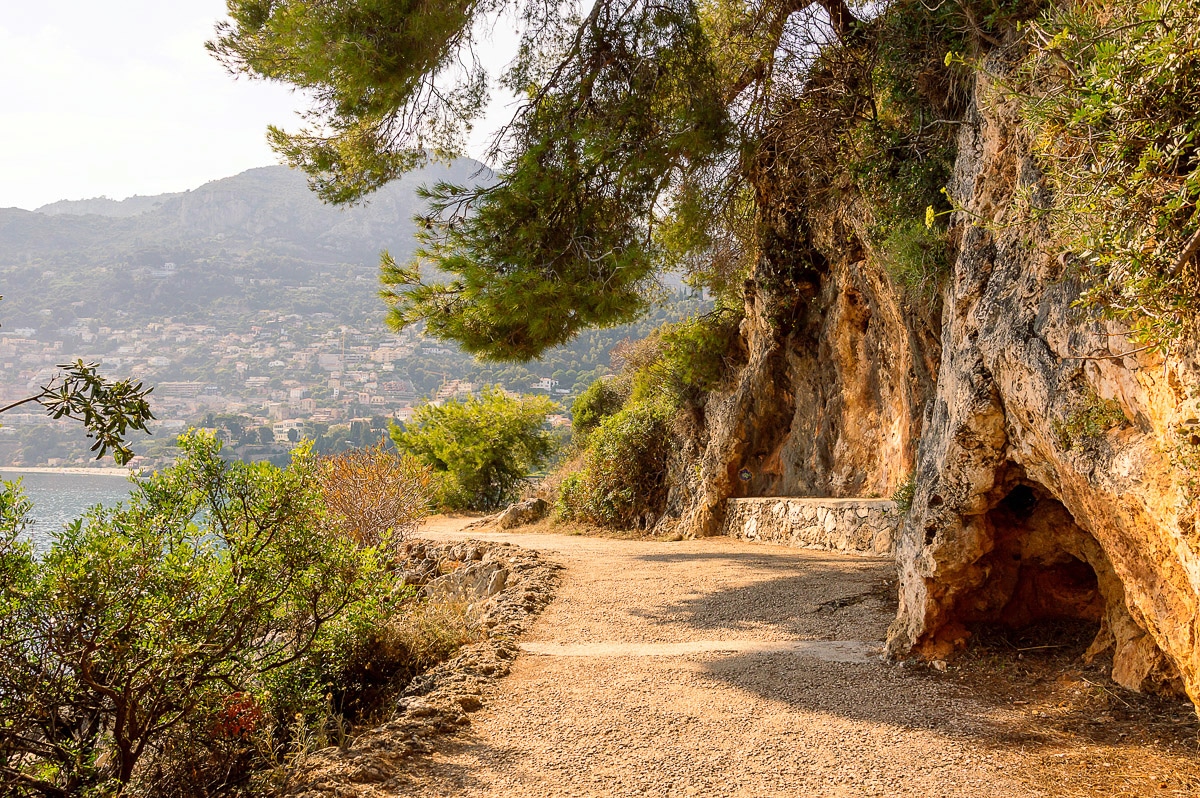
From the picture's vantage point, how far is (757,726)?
379cm

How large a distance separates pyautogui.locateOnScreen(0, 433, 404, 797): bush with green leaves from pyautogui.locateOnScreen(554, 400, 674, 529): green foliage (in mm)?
10487

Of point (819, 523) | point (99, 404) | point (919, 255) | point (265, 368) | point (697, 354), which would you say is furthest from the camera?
point (265, 368)

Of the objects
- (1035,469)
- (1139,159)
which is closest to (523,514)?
(1035,469)

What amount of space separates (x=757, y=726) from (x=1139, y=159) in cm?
306

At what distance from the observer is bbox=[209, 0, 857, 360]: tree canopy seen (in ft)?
22.3

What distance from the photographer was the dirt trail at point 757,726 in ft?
10.2

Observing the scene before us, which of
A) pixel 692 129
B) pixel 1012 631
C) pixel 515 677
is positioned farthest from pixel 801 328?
pixel 515 677

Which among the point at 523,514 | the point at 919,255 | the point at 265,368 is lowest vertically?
the point at 523,514

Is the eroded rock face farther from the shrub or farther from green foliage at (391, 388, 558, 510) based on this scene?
green foliage at (391, 388, 558, 510)

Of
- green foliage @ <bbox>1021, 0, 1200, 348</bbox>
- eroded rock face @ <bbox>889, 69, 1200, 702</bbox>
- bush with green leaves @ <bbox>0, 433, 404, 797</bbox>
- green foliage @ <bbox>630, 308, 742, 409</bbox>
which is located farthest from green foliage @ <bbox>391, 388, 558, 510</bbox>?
green foliage @ <bbox>1021, 0, 1200, 348</bbox>

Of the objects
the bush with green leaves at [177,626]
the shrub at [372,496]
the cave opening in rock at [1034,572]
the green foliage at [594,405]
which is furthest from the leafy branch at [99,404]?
the green foliage at [594,405]

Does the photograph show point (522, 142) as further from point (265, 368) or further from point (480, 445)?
point (265, 368)

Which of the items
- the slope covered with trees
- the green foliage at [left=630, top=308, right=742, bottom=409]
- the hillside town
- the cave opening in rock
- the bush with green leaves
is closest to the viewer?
the slope covered with trees

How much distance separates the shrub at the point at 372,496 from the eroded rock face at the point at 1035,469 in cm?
789
